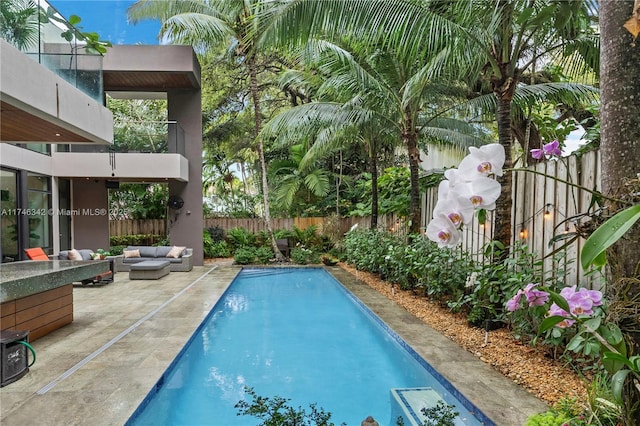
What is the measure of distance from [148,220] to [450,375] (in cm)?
1479

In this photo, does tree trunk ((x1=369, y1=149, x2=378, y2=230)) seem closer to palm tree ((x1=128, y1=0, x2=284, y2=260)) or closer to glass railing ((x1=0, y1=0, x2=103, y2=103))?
palm tree ((x1=128, y1=0, x2=284, y2=260))

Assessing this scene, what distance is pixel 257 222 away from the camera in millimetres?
16422

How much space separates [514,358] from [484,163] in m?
3.85

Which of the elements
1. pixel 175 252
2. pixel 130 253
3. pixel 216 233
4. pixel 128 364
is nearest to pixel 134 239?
pixel 216 233

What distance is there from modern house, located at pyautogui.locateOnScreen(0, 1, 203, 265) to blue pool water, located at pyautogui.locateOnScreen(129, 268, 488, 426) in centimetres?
402

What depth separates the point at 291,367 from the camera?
16.1 ft

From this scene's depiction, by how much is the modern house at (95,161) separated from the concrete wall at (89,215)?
0.10ft

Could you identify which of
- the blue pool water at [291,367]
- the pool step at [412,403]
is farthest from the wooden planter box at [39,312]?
the pool step at [412,403]

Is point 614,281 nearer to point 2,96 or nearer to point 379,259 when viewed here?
point 2,96

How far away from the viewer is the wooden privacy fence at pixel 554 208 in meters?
3.86

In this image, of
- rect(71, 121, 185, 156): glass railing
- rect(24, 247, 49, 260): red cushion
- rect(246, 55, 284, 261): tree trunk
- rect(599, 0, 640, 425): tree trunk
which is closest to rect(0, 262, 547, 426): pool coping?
rect(24, 247, 49, 260): red cushion

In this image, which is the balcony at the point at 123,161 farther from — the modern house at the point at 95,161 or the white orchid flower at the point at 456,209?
the white orchid flower at the point at 456,209

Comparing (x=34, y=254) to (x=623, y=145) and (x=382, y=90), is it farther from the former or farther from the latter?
(x=623, y=145)

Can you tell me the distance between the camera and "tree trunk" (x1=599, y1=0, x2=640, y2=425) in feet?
3.71
